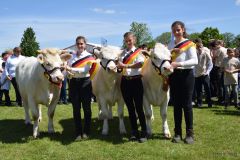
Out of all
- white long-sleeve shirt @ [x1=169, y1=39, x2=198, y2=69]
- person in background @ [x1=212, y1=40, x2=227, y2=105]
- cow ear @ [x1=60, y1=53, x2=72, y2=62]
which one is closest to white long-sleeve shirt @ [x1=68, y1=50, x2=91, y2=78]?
cow ear @ [x1=60, y1=53, x2=72, y2=62]

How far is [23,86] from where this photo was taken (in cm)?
899

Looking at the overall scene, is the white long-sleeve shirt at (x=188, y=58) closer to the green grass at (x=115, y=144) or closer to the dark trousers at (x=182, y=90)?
the dark trousers at (x=182, y=90)

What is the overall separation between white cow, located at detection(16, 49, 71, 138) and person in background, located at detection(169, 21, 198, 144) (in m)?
2.37

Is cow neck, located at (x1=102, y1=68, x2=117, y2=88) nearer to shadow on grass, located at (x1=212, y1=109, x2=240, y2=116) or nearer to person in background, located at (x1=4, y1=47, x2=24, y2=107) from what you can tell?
shadow on grass, located at (x1=212, y1=109, x2=240, y2=116)

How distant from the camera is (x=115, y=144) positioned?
7.75 metres

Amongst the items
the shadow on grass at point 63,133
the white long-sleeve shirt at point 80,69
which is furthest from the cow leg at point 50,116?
the white long-sleeve shirt at point 80,69

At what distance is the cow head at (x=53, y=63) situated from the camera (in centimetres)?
746

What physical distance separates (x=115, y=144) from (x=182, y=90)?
185 centimetres

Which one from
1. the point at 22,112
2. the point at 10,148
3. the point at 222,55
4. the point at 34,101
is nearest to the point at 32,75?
the point at 34,101

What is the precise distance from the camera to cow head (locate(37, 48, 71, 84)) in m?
7.46

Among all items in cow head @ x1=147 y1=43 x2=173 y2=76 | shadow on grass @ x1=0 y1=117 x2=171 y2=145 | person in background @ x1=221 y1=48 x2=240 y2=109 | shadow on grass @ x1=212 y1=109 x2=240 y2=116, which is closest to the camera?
cow head @ x1=147 y1=43 x2=173 y2=76

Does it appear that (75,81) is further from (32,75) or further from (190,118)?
(190,118)

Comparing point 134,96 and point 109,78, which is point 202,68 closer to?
point 109,78

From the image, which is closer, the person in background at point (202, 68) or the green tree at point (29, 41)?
the person in background at point (202, 68)
